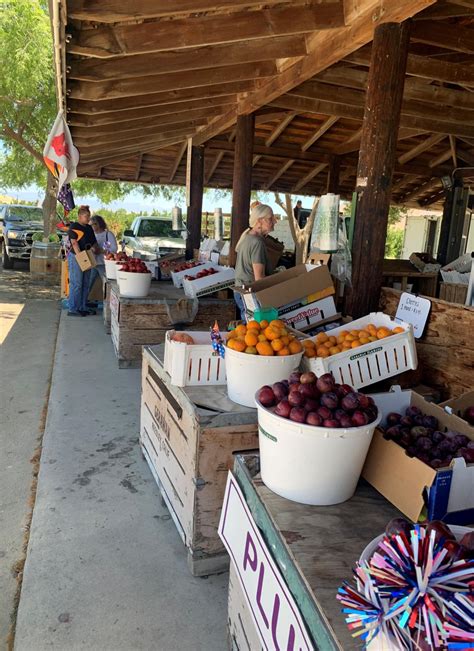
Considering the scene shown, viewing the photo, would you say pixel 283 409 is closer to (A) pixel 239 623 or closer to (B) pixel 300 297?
(A) pixel 239 623

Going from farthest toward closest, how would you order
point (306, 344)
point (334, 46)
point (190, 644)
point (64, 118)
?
point (64, 118) < point (334, 46) < point (306, 344) < point (190, 644)

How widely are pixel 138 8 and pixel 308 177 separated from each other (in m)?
9.76

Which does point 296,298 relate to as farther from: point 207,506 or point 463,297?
point 463,297

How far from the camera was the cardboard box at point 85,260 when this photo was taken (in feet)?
26.5

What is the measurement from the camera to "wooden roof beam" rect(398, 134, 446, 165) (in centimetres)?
917

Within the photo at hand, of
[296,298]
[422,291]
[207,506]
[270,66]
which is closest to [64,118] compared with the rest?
[270,66]

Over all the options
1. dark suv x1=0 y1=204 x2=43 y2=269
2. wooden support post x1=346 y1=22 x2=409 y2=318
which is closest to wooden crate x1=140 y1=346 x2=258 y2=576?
wooden support post x1=346 y1=22 x2=409 y2=318

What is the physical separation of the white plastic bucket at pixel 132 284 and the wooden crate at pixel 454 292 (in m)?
4.00

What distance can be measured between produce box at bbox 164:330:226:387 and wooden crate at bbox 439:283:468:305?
190 inches

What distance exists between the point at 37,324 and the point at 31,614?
6389 mm

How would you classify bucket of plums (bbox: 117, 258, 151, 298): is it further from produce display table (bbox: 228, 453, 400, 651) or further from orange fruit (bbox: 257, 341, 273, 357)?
produce display table (bbox: 228, 453, 400, 651)

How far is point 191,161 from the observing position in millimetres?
9477

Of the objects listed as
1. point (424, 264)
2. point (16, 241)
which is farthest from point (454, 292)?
point (16, 241)

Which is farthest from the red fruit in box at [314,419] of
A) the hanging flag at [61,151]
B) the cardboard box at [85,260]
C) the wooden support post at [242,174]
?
the cardboard box at [85,260]
